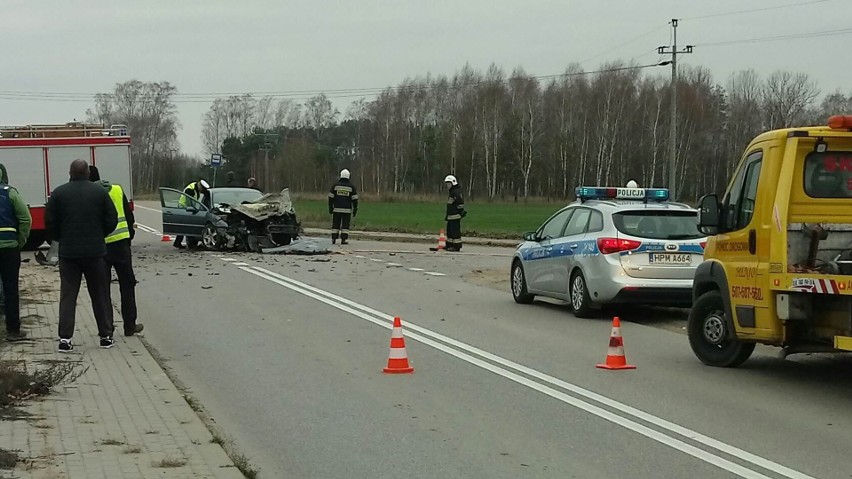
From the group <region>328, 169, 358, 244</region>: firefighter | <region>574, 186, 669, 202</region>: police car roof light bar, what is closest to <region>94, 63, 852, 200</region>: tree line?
<region>328, 169, 358, 244</region>: firefighter

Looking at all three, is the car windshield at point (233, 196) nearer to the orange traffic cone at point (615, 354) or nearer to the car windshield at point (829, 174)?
the orange traffic cone at point (615, 354)

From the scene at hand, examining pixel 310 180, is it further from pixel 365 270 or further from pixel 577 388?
pixel 577 388

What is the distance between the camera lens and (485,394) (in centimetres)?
884

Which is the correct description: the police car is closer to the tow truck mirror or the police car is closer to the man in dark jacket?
the tow truck mirror

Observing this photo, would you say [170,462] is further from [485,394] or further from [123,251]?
[123,251]

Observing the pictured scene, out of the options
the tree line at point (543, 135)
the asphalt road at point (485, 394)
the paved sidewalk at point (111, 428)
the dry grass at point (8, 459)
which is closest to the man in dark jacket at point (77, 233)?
the paved sidewalk at point (111, 428)

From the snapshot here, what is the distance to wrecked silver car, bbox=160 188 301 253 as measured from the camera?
25.9 metres

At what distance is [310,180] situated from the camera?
4277 inches

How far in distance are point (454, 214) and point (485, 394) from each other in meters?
18.4

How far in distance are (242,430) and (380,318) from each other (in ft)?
20.8

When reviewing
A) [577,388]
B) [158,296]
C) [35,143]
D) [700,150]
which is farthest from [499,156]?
[577,388]

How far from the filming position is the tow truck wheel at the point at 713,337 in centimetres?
1002

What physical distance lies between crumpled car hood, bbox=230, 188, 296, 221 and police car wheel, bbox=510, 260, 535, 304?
10857 millimetres

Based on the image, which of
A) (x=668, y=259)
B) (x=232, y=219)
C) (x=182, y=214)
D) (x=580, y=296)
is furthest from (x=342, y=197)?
(x=668, y=259)
